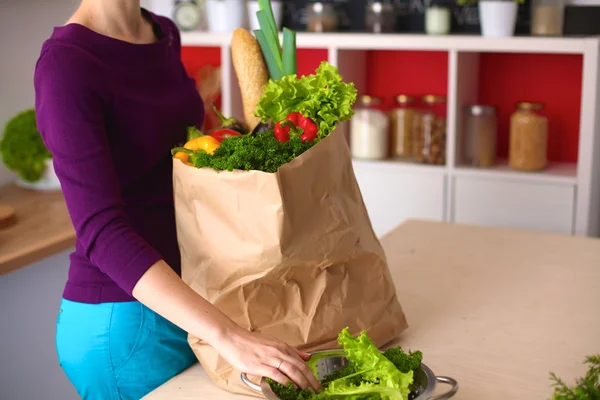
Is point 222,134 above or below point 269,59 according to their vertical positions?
below

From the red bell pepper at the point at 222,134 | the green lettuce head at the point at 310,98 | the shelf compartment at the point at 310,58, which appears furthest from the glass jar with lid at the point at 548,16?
the red bell pepper at the point at 222,134

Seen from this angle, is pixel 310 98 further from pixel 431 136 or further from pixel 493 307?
pixel 431 136

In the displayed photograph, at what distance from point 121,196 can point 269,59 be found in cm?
34

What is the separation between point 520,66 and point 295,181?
6.82 feet

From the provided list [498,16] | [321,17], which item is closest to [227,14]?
[321,17]

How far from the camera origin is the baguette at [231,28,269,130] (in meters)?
1.36

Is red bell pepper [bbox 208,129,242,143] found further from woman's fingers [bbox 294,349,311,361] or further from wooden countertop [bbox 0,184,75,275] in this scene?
wooden countertop [bbox 0,184,75,275]

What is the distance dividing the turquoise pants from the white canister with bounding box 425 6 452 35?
1.82m

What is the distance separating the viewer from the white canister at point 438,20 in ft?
9.30

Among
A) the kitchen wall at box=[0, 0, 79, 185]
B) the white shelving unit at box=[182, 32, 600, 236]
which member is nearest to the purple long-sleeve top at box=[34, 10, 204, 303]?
the kitchen wall at box=[0, 0, 79, 185]

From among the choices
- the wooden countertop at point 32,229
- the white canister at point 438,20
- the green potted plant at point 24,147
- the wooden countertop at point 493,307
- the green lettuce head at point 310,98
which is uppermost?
the white canister at point 438,20

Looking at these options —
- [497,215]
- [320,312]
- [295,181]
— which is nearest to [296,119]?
[295,181]

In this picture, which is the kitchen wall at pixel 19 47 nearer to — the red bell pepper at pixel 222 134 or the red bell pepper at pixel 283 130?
the red bell pepper at pixel 222 134

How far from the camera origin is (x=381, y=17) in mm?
2939
